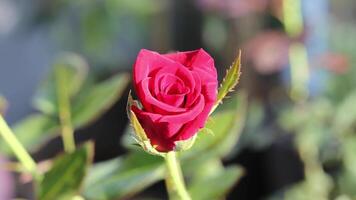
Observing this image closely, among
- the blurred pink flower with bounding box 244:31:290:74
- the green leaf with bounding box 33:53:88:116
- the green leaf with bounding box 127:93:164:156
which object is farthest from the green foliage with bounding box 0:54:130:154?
the blurred pink flower with bounding box 244:31:290:74

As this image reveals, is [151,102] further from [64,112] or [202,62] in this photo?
[64,112]

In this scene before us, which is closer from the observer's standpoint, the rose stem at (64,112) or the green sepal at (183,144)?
the green sepal at (183,144)

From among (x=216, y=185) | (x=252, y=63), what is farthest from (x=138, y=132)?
(x=252, y=63)

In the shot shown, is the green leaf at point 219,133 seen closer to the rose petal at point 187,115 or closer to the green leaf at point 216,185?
the green leaf at point 216,185

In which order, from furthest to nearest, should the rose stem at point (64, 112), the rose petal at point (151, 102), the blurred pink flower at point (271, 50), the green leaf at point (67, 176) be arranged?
1. the blurred pink flower at point (271, 50)
2. the rose stem at point (64, 112)
3. the green leaf at point (67, 176)
4. the rose petal at point (151, 102)

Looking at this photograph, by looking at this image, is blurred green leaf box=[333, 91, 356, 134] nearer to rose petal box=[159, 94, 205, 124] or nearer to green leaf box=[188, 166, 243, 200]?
green leaf box=[188, 166, 243, 200]

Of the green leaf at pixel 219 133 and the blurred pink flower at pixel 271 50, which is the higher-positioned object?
the green leaf at pixel 219 133

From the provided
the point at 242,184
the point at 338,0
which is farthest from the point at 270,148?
the point at 338,0

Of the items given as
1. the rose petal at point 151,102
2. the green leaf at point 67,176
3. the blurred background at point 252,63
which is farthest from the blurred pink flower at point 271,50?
the rose petal at point 151,102

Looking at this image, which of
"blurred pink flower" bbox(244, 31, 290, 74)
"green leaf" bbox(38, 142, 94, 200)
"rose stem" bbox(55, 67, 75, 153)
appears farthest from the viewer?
"blurred pink flower" bbox(244, 31, 290, 74)
